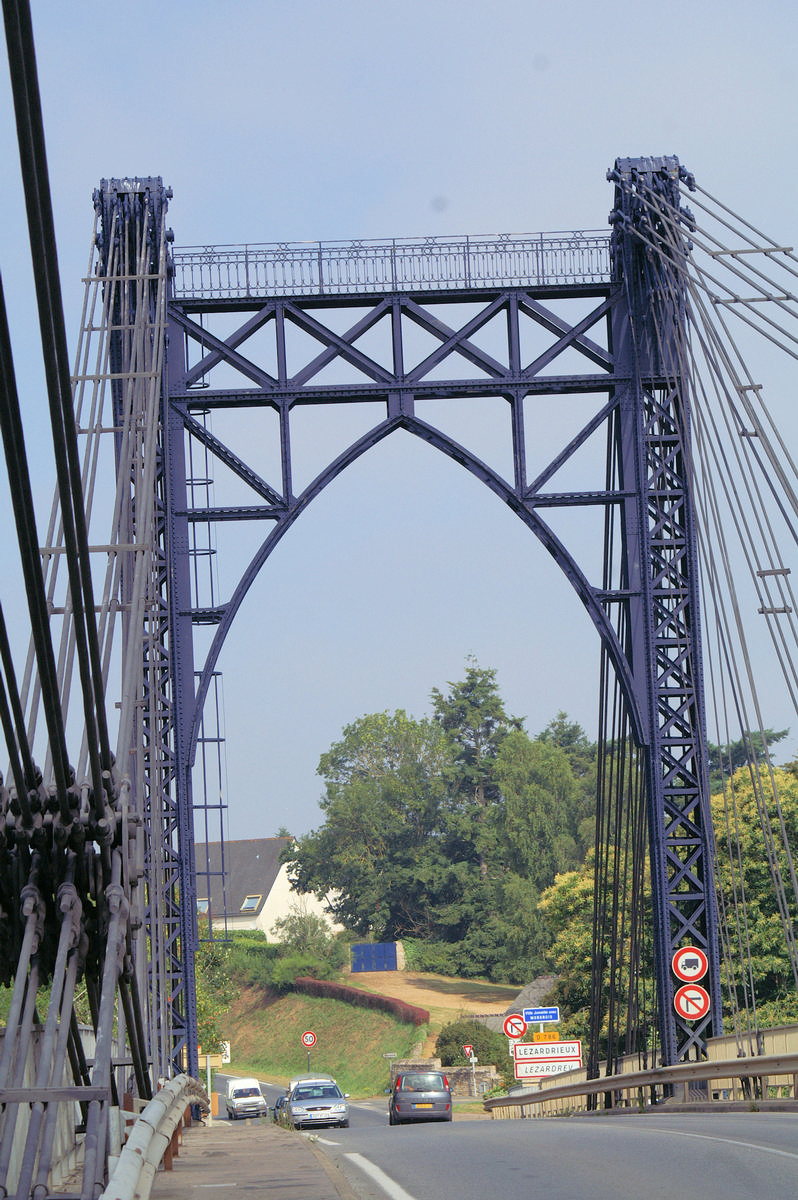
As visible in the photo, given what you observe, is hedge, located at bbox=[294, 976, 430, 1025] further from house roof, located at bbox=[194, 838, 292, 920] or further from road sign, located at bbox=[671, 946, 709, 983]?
road sign, located at bbox=[671, 946, 709, 983]

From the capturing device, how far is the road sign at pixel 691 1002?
779 inches

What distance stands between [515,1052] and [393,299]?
14728mm

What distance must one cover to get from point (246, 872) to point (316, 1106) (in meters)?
73.6

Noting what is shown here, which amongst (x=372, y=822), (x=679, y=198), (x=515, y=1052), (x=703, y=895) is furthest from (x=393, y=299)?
(x=372, y=822)

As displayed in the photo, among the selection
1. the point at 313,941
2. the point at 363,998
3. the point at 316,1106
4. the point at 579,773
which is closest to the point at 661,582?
the point at 316,1106

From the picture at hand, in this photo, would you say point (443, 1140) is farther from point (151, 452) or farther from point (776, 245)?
point (776, 245)

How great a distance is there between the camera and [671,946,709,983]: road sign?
65.3 feet

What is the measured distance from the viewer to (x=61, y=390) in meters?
6.46

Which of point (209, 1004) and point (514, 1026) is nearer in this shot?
point (514, 1026)

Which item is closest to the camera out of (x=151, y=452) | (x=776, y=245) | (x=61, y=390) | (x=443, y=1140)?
(x=61, y=390)

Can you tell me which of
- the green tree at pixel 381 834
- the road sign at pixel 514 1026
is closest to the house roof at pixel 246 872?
the green tree at pixel 381 834

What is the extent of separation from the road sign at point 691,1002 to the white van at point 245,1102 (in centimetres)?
2749

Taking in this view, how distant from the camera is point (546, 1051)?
28547mm

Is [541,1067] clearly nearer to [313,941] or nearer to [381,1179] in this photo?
[381,1179]
